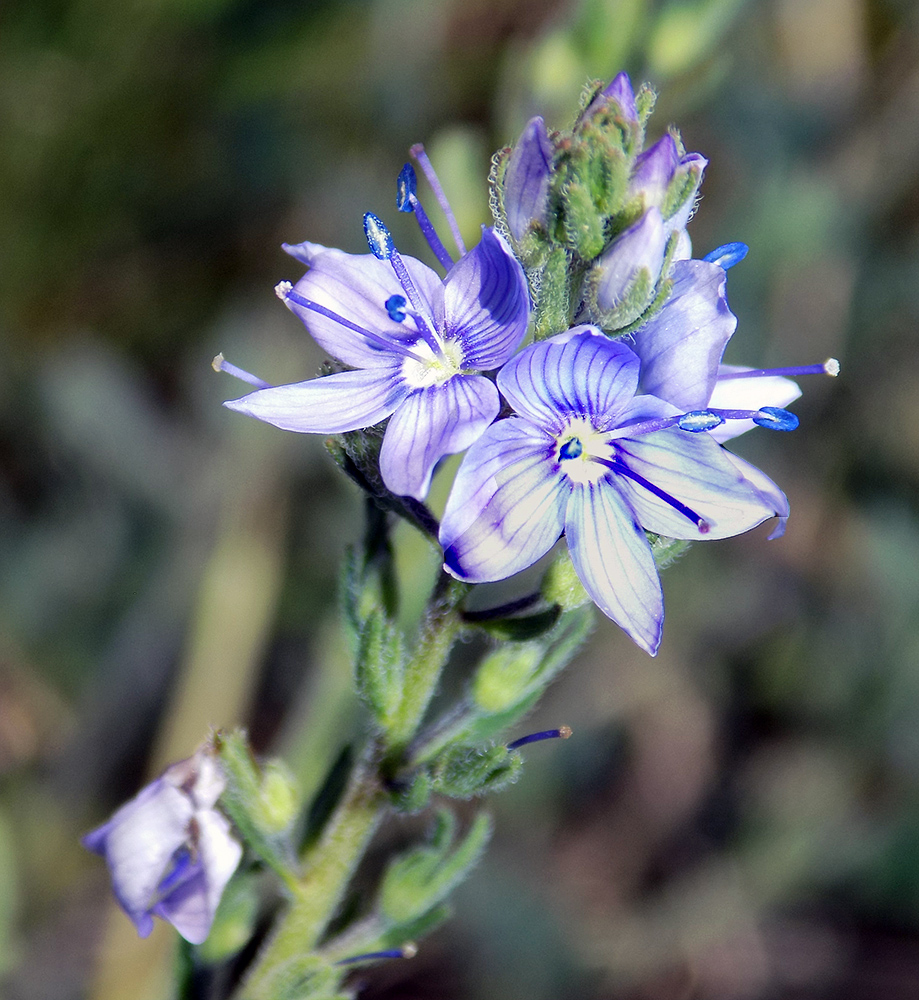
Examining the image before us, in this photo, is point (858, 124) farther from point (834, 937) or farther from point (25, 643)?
point (25, 643)

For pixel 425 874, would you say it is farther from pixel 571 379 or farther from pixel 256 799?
pixel 571 379

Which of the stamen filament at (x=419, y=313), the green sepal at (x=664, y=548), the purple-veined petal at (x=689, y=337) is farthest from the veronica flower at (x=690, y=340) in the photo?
the stamen filament at (x=419, y=313)

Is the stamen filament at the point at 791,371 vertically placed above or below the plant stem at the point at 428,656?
above

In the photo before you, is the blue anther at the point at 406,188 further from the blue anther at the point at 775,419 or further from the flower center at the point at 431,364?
the blue anther at the point at 775,419

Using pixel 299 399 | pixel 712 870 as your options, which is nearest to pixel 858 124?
pixel 712 870

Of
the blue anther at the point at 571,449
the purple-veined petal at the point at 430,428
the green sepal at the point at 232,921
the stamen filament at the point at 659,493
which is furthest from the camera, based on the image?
the green sepal at the point at 232,921

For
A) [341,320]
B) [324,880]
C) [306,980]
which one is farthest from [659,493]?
[306,980]
